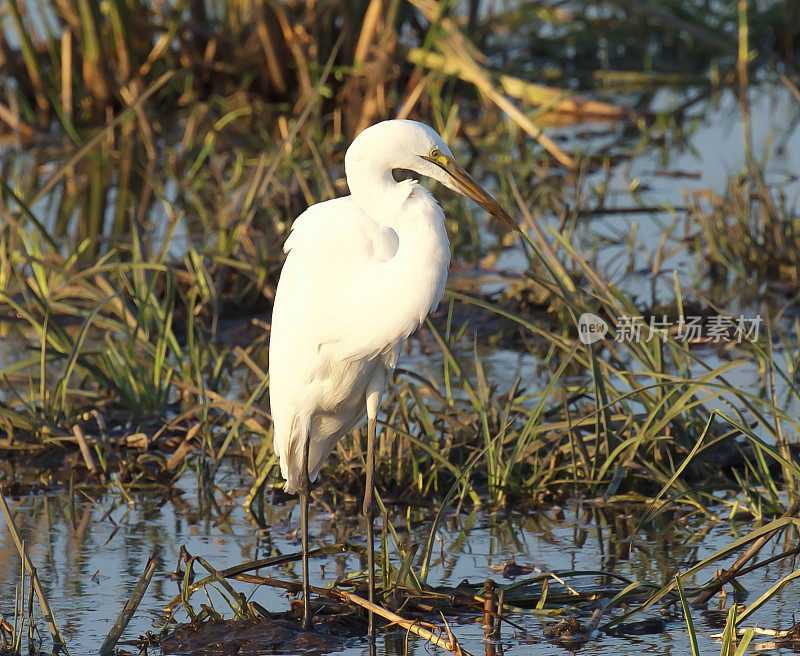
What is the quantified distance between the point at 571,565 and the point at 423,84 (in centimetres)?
450

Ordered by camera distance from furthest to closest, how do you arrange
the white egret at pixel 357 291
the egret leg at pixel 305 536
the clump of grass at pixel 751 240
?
the clump of grass at pixel 751 240 < the egret leg at pixel 305 536 < the white egret at pixel 357 291

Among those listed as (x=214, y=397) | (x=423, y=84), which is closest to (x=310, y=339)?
(x=214, y=397)

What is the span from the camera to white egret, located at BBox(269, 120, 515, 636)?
3422 mm

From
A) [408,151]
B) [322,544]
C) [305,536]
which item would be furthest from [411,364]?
[408,151]

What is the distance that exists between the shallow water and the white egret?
321 millimetres

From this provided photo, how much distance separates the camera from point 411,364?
603 cm

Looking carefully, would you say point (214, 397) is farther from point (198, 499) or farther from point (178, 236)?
point (178, 236)

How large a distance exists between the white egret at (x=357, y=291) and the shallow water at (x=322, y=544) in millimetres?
321

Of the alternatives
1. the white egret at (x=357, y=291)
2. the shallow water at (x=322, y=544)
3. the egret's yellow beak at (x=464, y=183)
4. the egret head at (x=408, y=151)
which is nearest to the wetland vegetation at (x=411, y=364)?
the shallow water at (x=322, y=544)

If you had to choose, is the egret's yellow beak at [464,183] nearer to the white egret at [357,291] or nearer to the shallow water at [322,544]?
the white egret at [357,291]

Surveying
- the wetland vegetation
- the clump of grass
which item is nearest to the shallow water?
the wetland vegetation

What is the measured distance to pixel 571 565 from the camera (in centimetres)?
404

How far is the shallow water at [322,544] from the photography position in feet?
11.7

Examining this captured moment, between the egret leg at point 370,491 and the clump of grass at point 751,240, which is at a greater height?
the clump of grass at point 751,240
